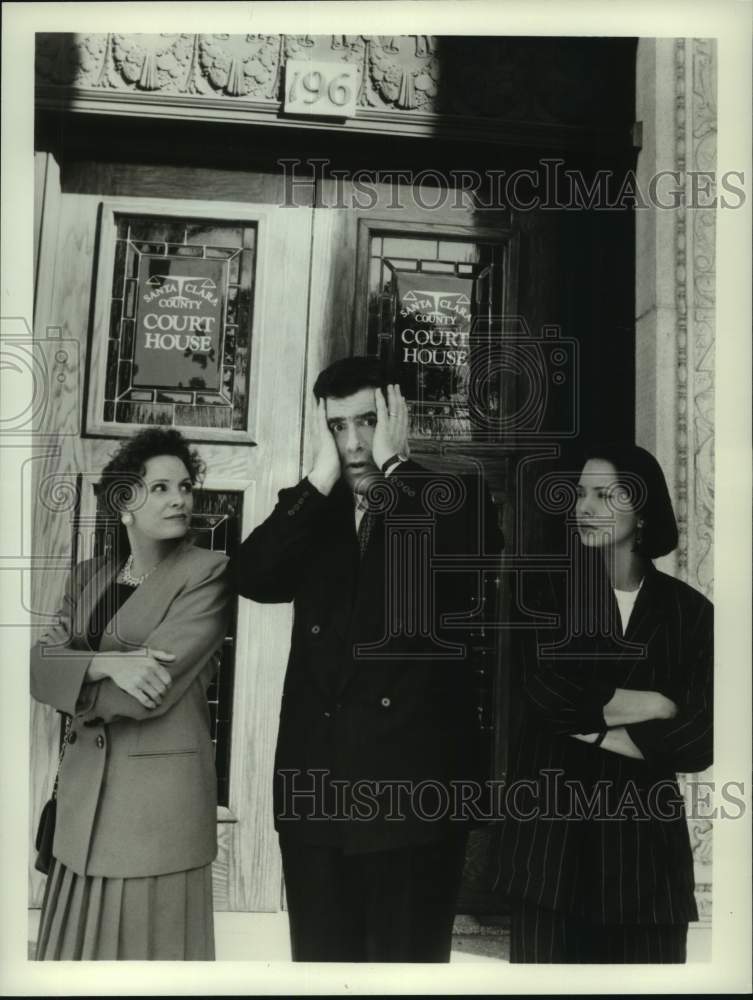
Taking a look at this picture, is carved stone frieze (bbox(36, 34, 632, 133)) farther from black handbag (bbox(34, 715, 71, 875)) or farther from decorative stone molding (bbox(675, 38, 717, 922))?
black handbag (bbox(34, 715, 71, 875))

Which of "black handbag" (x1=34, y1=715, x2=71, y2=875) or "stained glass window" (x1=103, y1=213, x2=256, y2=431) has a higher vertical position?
"stained glass window" (x1=103, y1=213, x2=256, y2=431)

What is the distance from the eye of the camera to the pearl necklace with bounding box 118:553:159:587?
3.26m

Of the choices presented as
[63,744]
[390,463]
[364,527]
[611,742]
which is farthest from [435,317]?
[63,744]

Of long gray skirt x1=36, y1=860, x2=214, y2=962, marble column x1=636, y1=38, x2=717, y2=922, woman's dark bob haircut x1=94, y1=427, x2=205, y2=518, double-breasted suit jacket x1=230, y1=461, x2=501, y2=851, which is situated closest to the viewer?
long gray skirt x1=36, y1=860, x2=214, y2=962

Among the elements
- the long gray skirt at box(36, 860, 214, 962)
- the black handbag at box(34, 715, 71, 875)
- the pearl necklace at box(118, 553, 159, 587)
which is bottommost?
the long gray skirt at box(36, 860, 214, 962)

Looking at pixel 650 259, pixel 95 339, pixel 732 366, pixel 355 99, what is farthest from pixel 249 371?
pixel 732 366

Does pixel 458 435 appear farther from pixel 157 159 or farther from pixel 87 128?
pixel 87 128

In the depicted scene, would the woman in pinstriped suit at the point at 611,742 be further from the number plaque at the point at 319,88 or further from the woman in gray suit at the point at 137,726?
the number plaque at the point at 319,88

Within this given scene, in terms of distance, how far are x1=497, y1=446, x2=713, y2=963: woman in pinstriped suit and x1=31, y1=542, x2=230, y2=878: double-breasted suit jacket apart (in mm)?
1006

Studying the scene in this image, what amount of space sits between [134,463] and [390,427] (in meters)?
0.84

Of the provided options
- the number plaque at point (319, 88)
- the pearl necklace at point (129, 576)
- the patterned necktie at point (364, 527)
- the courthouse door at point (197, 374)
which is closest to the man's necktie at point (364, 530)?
the patterned necktie at point (364, 527)

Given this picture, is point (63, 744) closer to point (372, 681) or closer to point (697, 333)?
point (372, 681)

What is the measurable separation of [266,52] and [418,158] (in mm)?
613

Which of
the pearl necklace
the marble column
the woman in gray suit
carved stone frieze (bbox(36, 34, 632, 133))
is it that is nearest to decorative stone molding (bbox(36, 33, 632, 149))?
carved stone frieze (bbox(36, 34, 632, 133))
